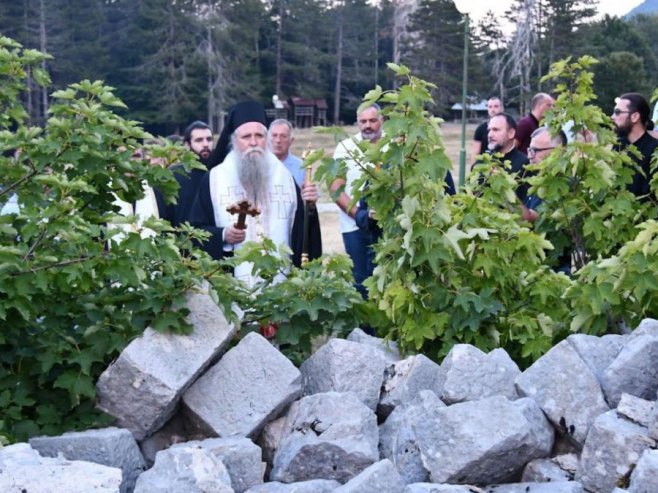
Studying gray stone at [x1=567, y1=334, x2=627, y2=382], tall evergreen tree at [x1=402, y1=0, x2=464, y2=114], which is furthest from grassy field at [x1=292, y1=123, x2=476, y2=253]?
tall evergreen tree at [x1=402, y1=0, x2=464, y2=114]

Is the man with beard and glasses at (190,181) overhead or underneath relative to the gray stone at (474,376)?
overhead

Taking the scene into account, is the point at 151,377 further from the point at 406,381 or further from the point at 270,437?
the point at 406,381

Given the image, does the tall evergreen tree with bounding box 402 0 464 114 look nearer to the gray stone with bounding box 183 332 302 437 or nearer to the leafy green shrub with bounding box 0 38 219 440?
the leafy green shrub with bounding box 0 38 219 440

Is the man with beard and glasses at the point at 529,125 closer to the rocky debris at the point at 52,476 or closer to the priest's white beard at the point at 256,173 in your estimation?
the priest's white beard at the point at 256,173

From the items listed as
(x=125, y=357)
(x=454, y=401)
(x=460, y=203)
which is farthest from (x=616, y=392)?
(x=125, y=357)

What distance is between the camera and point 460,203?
5895 mm

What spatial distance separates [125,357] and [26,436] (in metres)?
0.51

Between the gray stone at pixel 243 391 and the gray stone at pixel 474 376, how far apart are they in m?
0.64

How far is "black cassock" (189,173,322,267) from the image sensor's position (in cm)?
718

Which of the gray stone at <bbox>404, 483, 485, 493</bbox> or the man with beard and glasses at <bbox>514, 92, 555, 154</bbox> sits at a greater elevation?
the man with beard and glasses at <bbox>514, 92, 555, 154</bbox>

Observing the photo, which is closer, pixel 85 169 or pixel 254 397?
pixel 254 397

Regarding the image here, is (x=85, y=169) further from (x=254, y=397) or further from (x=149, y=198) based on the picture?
(x=149, y=198)

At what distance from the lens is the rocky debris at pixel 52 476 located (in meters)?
3.69

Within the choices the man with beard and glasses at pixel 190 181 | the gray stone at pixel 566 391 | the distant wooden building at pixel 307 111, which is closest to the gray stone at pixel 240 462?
the gray stone at pixel 566 391
